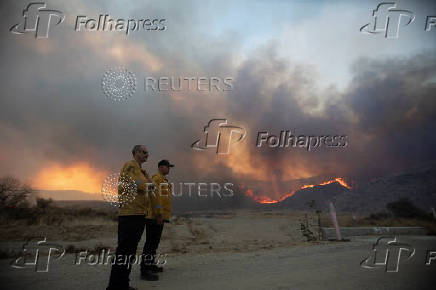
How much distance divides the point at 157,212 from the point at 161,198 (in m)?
0.30

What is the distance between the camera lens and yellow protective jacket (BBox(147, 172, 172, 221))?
4920 millimetres

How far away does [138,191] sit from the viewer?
3912 millimetres

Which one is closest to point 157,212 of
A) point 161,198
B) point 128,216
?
point 161,198

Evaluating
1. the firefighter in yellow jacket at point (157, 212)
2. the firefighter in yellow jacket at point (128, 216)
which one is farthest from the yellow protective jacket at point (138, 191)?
the firefighter in yellow jacket at point (157, 212)

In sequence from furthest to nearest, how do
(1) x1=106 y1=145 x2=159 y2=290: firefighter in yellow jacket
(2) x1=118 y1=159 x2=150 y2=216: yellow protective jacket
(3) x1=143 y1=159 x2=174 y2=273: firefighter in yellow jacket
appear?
(3) x1=143 y1=159 x2=174 y2=273: firefighter in yellow jacket < (2) x1=118 y1=159 x2=150 y2=216: yellow protective jacket < (1) x1=106 y1=145 x2=159 y2=290: firefighter in yellow jacket

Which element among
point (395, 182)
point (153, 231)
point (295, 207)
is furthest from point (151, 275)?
point (295, 207)

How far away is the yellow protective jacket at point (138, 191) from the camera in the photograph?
12.7ft

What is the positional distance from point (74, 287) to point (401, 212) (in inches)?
1687

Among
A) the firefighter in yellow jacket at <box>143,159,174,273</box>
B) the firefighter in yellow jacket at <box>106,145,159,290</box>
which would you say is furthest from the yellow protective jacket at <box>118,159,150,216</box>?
the firefighter in yellow jacket at <box>143,159,174,273</box>

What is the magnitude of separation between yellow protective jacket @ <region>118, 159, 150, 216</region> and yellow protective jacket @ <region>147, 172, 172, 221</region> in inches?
35.9

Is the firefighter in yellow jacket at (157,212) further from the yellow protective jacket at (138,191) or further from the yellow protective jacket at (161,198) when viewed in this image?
the yellow protective jacket at (138,191)

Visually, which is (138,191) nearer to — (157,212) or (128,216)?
(128,216)

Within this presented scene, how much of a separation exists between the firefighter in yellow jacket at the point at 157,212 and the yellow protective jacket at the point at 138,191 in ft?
2.79

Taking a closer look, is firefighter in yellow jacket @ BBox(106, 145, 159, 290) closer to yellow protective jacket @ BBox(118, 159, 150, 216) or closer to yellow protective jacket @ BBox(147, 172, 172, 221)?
yellow protective jacket @ BBox(118, 159, 150, 216)
